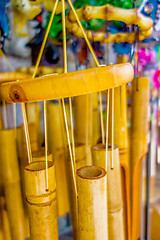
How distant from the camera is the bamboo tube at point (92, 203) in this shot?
395 mm

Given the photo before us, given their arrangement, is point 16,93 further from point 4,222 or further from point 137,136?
point 4,222

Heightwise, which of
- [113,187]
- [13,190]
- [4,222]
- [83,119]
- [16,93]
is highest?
[16,93]

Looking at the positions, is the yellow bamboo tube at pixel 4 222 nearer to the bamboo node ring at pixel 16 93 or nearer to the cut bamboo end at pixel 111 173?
the cut bamboo end at pixel 111 173

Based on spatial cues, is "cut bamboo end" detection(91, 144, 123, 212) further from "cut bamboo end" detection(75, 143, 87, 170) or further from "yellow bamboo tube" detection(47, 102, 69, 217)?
"yellow bamboo tube" detection(47, 102, 69, 217)

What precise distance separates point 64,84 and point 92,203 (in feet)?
0.79

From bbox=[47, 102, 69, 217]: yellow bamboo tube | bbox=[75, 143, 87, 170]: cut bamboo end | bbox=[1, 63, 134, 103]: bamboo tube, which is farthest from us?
bbox=[47, 102, 69, 217]: yellow bamboo tube

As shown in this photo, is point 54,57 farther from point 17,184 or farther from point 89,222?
point 89,222

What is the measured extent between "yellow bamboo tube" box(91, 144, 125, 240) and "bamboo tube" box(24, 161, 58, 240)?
4.6 inches

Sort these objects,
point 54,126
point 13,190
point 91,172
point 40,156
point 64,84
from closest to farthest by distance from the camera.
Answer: point 64,84 < point 91,172 < point 40,156 < point 13,190 < point 54,126

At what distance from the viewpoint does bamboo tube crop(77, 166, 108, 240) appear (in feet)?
1.30

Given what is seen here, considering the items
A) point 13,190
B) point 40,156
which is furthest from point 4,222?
point 40,156

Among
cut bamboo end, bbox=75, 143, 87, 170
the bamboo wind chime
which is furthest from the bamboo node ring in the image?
cut bamboo end, bbox=75, 143, 87, 170

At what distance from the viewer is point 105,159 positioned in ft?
1.60

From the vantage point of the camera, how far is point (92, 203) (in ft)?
1.33
